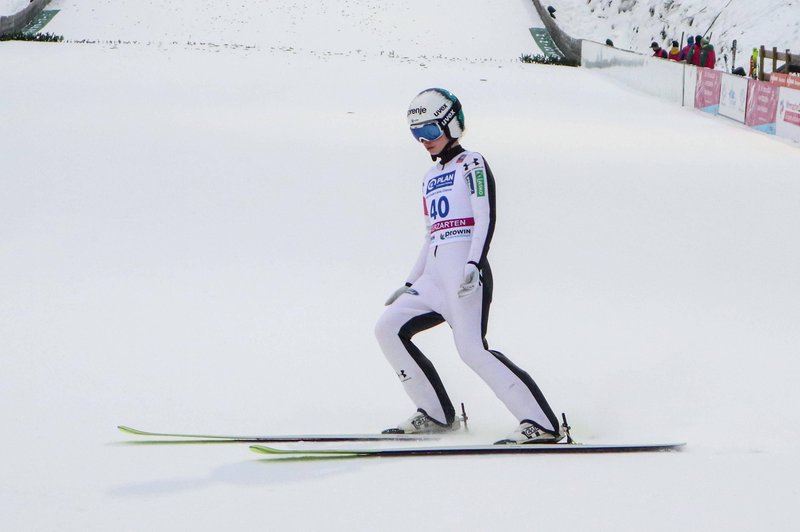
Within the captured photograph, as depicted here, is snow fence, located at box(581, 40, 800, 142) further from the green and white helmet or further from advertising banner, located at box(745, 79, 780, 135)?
the green and white helmet

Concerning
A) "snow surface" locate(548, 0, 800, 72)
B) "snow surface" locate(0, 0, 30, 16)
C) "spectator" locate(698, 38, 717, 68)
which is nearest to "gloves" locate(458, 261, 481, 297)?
"spectator" locate(698, 38, 717, 68)

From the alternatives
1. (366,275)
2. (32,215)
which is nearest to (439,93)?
(366,275)

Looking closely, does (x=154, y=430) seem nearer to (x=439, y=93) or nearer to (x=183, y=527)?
(x=183, y=527)

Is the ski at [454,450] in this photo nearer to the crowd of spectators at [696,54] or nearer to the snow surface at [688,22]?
the crowd of spectators at [696,54]

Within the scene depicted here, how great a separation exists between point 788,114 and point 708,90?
493 cm

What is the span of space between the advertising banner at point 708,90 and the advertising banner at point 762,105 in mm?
1950

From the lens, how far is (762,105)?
2206cm

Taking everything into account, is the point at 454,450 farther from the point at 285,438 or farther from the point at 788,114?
the point at 788,114

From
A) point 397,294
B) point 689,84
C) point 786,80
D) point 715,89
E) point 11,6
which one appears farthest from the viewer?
point 11,6

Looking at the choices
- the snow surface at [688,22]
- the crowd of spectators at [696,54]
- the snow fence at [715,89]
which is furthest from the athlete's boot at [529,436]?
the snow surface at [688,22]

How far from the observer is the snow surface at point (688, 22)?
1503 inches

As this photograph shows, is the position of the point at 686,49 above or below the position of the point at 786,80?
above

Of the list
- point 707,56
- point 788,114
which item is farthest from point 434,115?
point 707,56

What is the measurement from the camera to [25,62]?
3003 cm
